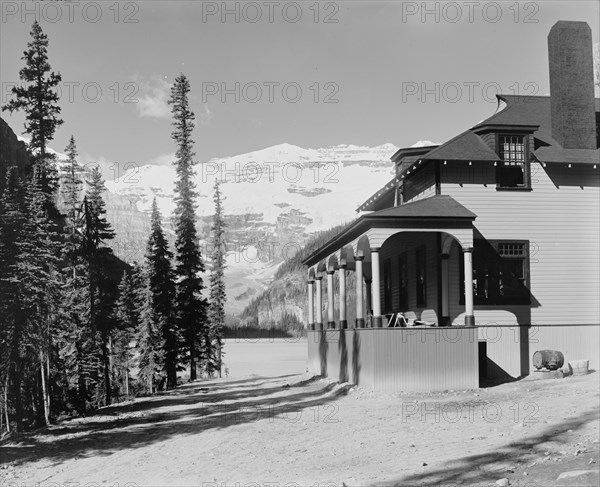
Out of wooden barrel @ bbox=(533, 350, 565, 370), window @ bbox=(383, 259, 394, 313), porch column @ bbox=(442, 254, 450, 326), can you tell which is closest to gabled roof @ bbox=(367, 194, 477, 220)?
porch column @ bbox=(442, 254, 450, 326)

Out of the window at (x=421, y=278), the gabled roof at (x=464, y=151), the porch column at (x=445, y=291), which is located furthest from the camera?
the window at (x=421, y=278)

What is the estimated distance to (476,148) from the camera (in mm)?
23969

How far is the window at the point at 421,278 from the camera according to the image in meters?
25.2

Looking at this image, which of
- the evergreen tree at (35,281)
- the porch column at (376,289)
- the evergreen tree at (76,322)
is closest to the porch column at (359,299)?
the porch column at (376,289)

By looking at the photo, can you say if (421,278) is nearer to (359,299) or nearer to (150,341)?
(359,299)

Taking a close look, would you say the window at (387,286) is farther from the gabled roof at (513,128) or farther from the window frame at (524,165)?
the window frame at (524,165)

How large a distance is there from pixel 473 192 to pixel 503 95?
6.21 m

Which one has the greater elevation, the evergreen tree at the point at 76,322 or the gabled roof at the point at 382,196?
the gabled roof at the point at 382,196

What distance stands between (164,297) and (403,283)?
21.7 metres

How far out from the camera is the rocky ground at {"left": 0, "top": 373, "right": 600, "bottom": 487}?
11328 millimetres

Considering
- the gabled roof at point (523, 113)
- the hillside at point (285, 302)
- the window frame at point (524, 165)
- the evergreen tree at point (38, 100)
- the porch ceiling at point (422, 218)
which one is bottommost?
the hillside at point (285, 302)

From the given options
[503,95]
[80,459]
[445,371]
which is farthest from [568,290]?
[80,459]

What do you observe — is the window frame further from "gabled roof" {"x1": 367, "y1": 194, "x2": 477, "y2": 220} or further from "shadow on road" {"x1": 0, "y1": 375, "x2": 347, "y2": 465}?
"shadow on road" {"x1": 0, "y1": 375, "x2": 347, "y2": 465}

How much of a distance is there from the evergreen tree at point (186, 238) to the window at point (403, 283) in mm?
21517
